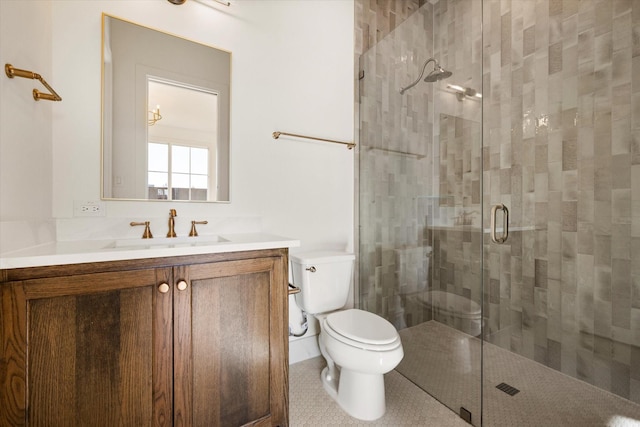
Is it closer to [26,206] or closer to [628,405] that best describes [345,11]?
[26,206]

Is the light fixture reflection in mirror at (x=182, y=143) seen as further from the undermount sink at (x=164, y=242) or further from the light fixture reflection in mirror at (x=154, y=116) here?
the undermount sink at (x=164, y=242)

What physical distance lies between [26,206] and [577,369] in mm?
2906

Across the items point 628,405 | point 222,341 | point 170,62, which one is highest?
point 170,62

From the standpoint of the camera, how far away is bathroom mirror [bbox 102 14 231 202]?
54.6 inches

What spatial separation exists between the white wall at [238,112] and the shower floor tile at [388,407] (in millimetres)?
870

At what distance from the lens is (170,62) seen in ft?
4.97

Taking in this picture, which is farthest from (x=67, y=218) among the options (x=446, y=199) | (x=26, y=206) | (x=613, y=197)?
(x=613, y=197)

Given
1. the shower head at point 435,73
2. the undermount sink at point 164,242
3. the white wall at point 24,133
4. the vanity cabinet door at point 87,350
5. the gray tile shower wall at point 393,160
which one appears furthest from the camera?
the gray tile shower wall at point 393,160

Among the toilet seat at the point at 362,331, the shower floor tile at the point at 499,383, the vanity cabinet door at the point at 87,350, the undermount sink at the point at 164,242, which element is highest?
the undermount sink at the point at 164,242

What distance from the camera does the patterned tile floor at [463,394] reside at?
1.37 m

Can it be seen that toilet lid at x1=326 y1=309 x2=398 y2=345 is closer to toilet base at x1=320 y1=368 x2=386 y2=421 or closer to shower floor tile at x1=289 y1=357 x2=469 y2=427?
toilet base at x1=320 y1=368 x2=386 y2=421

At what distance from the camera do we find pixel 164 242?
1.39 metres

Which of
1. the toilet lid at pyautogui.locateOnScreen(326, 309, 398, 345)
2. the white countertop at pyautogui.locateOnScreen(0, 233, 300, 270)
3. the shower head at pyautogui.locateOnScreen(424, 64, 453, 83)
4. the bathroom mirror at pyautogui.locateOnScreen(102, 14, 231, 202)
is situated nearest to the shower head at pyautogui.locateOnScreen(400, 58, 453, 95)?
the shower head at pyautogui.locateOnScreen(424, 64, 453, 83)

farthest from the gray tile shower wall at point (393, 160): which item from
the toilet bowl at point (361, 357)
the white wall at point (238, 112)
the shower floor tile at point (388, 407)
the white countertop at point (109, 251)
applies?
the white countertop at point (109, 251)
